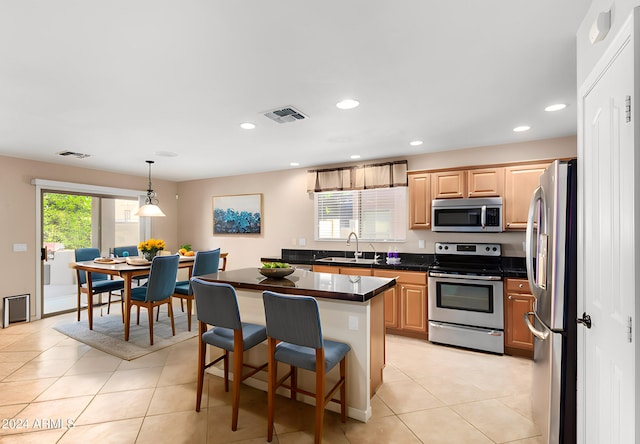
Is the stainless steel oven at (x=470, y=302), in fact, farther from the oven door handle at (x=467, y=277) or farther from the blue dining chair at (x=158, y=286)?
the blue dining chair at (x=158, y=286)

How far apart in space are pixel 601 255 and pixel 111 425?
3.07 metres

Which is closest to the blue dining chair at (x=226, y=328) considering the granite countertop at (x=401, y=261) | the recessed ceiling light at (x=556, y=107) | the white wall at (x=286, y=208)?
the granite countertop at (x=401, y=261)

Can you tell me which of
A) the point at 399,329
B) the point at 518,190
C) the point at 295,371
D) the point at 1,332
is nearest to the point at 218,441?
the point at 295,371

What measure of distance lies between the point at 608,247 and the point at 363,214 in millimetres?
3697

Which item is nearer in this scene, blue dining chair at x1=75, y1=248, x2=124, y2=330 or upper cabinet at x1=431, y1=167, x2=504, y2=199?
upper cabinet at x1=431, y1=167, x2=504, y2=199

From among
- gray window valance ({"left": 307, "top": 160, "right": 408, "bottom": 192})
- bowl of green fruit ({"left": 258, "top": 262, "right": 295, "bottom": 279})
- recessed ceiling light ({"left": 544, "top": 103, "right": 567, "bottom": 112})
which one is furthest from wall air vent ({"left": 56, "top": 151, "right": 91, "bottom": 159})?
recessed ceiling light ({"left": 544, "top": 103, "right": 567, "bottom": 112})

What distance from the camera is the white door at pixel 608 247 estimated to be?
1.14m

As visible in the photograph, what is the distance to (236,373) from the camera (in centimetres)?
220

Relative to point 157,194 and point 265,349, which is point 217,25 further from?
point 157,194

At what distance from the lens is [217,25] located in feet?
5.50

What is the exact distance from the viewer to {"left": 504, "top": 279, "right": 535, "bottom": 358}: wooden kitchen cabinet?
11.3 feet

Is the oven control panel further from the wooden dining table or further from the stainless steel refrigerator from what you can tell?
the wooden dining table

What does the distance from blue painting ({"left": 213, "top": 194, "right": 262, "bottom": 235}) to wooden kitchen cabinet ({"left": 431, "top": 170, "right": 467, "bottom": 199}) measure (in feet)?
10.1

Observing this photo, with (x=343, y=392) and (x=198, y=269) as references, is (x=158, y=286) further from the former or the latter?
(x=343, y=392)
